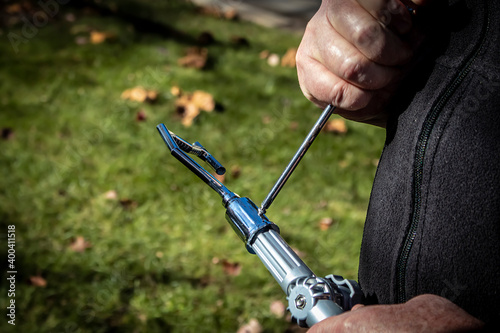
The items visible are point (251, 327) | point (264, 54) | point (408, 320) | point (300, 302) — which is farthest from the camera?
point (264, 54)

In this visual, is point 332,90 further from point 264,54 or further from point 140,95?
point 264,54

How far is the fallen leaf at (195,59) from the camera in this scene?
3.98 m

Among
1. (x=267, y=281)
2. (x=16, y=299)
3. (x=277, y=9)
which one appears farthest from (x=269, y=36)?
(x=16, y=299)

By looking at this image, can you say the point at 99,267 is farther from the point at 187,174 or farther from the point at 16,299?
the point at 187,174

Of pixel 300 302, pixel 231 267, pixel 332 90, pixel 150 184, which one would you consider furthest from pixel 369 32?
pixel 150 184

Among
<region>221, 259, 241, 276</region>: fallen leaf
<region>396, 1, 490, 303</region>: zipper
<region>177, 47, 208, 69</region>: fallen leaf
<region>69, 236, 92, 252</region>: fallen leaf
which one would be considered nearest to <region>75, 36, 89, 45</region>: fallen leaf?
<region>177, 47, 208, 69</region>: fallen leaf

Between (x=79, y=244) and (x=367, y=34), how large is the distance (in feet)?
7.22

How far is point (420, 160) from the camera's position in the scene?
34.6 inches

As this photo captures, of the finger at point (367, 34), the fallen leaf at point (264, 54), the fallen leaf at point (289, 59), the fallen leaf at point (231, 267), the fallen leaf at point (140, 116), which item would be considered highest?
the finger at point (367, 34)

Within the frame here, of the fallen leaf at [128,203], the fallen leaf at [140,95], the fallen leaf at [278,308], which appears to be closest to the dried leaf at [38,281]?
the fallen leaf at [128,203]

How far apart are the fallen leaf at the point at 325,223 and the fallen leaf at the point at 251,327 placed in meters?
0.71

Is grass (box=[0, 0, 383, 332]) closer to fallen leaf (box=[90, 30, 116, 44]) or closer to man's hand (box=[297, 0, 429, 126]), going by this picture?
fallen leaf (box=[90, 30, 116, 44])

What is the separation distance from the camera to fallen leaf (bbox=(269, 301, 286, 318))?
2258mm

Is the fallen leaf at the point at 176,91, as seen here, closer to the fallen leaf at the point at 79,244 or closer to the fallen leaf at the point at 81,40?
the fallen leaf at the point at 81,40
